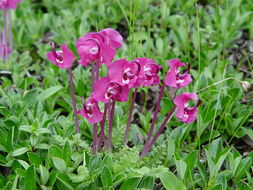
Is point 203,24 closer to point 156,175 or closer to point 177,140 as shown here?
point 177,140

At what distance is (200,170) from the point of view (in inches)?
101

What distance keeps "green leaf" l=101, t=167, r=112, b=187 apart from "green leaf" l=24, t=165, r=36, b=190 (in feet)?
1.18

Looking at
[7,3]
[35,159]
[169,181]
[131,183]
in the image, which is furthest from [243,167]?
[7,3]

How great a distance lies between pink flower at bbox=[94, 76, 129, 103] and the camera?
2.08 m

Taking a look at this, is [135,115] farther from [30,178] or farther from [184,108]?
[30,178]

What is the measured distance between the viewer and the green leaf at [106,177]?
2.20 m

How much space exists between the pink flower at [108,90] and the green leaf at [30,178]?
1.72 ft

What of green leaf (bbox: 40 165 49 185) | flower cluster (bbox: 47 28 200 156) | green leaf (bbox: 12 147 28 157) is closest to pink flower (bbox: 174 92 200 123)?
flower cluster (bbox: 47 28 200 156)

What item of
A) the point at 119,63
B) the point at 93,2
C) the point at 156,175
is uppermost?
the point at 119,63

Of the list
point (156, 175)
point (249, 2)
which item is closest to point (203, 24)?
point (249, 2)

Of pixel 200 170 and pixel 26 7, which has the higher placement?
pixel 26 7

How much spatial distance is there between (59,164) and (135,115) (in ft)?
3.76

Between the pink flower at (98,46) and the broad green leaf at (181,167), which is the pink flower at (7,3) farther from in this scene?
the broad green leaf at (181,167)

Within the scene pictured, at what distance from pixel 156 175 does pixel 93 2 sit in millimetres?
2713
